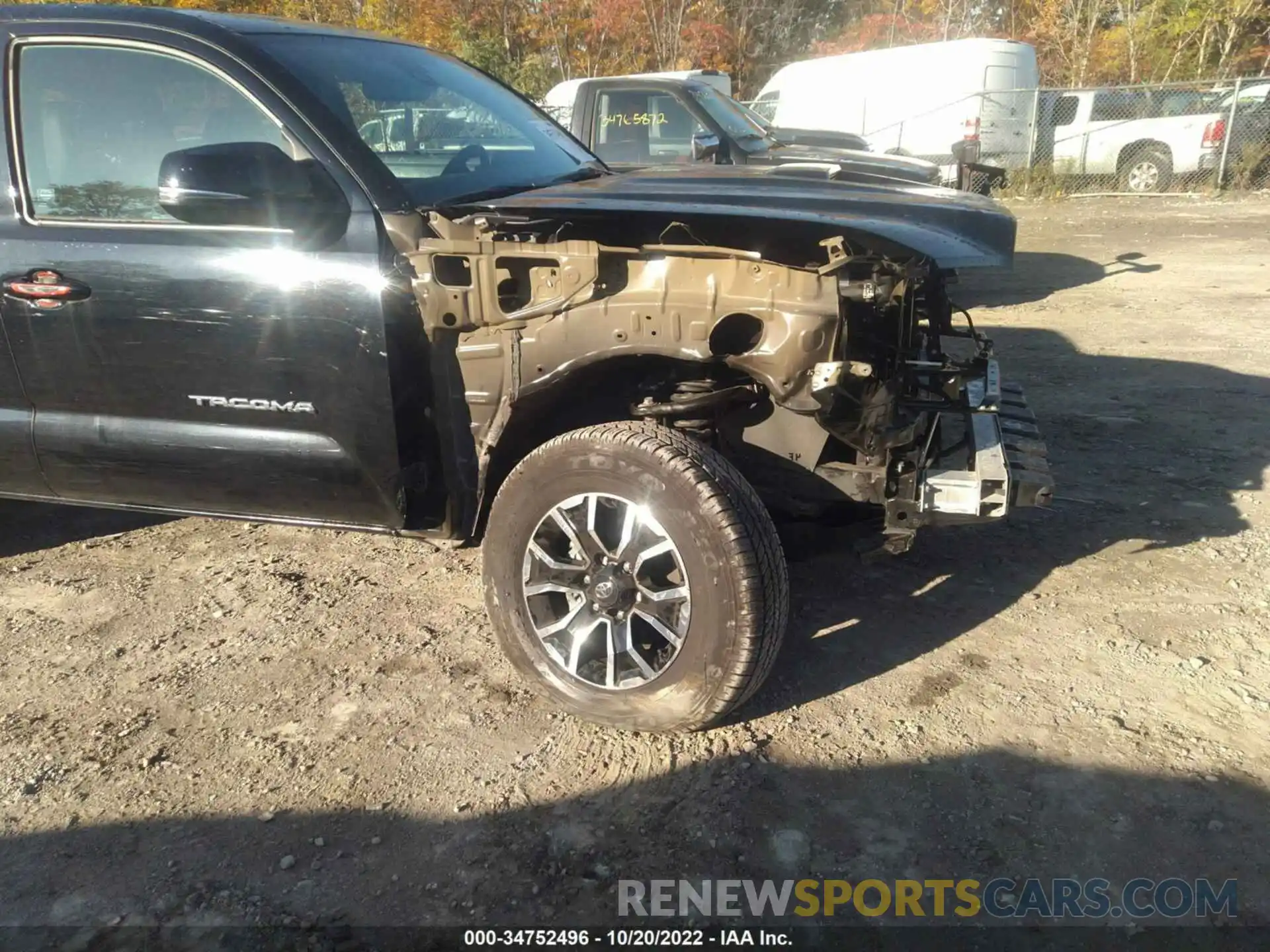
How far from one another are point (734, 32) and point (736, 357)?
3003cm

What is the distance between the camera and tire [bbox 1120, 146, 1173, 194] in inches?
620

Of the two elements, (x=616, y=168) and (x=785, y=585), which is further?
(x=616, y=168)

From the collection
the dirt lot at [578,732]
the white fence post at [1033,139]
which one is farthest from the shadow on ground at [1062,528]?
the white fence post at [1033,139]

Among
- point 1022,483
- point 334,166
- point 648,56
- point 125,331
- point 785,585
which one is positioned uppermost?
point 648,56

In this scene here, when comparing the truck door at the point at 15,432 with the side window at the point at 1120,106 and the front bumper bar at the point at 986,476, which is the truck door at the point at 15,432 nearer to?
the front bumper bar at the point at 986,476

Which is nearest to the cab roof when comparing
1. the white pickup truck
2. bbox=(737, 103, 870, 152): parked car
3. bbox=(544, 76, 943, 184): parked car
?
bbox=(544, 76, 943, 184): parked car

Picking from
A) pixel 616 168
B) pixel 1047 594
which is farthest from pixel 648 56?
pixel 1047 594

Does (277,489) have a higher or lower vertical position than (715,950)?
higher

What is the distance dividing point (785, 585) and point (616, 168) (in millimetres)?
2452

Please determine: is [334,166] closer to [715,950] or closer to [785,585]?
[785,585]

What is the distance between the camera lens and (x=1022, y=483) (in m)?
2.80

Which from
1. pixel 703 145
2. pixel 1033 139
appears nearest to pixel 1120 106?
pixel 1033 139

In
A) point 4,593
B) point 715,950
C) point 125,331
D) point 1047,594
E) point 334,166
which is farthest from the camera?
point 4,593

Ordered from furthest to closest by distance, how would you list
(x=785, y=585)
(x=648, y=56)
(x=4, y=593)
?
(x=648, y=56) → (x=4, y=593) → (x=785, y=585)
